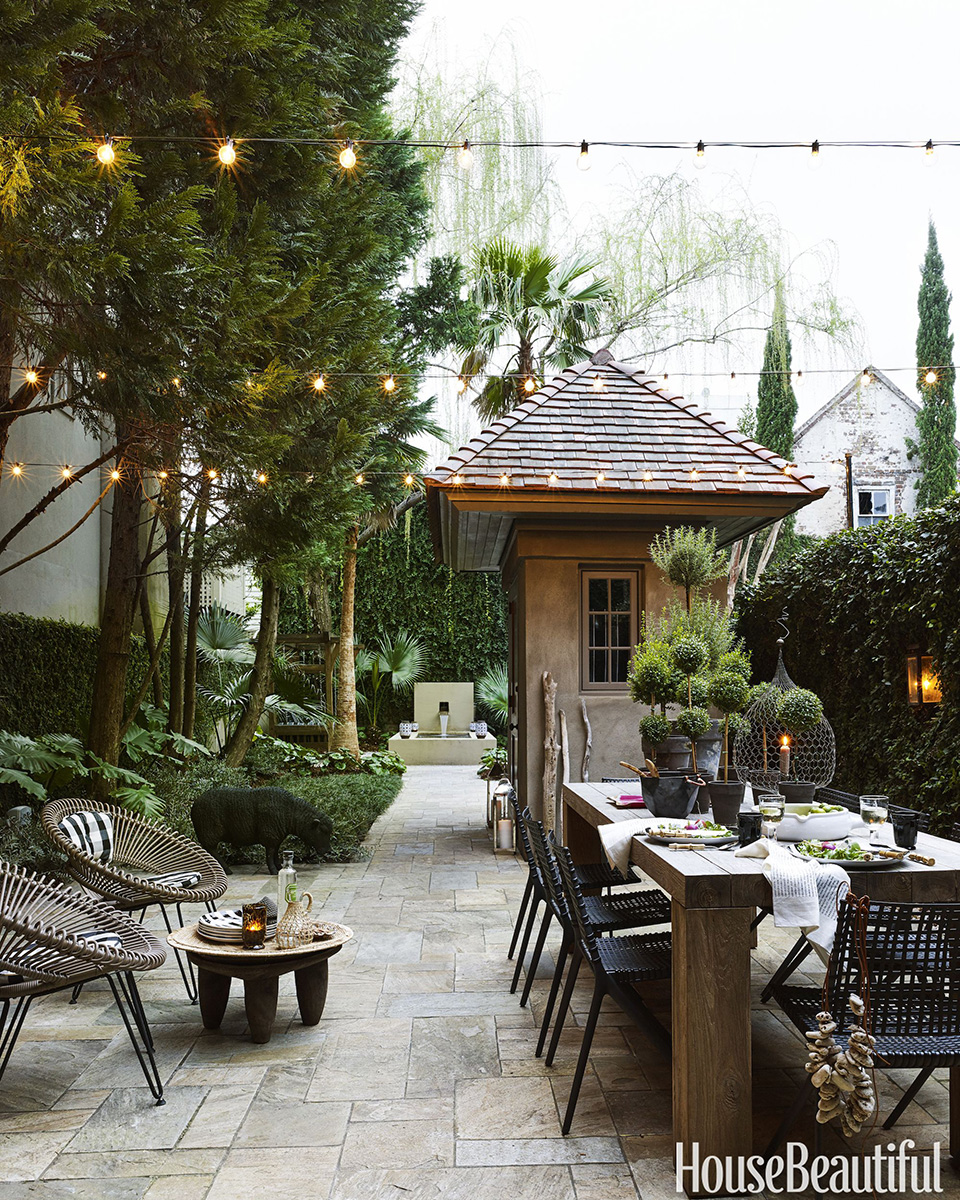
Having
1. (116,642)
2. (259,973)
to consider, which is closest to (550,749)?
(116,642)

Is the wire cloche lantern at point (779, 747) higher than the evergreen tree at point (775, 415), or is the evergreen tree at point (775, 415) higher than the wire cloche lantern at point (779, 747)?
the evergreen tree at point (775, 415)

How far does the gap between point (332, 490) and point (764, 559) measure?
23.3 ft

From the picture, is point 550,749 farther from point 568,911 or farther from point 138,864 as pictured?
point 568,911

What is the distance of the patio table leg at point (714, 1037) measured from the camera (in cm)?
278

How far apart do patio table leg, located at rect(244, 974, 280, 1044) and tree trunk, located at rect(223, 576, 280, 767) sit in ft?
21.6

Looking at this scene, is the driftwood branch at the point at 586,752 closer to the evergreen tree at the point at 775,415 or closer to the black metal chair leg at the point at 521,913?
the black metal chair leg at the point at 521,913

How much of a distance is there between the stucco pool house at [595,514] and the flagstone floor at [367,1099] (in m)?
2.82

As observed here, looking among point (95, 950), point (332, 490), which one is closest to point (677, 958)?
point (95, 950)

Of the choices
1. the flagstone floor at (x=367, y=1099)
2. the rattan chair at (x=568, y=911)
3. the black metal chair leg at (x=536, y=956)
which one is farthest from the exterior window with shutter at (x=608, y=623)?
the black metal chair leg at (x=536, y=956)

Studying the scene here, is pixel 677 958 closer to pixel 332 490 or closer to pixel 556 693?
pixel 556 693

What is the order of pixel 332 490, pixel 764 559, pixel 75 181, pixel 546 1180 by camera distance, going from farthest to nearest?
pixel 764 559, pixel 332 490, pixel 75 181, pixel 546 1180

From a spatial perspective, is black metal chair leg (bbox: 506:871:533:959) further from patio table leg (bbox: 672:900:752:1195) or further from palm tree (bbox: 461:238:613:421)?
palm tree (bbox: 461:238:613:421)

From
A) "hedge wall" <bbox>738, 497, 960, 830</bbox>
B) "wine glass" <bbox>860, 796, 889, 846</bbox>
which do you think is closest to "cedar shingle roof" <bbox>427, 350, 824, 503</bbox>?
"hedge wall" <bbox>738, 497, 960, 830</bbox>

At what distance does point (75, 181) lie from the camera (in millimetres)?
4051
